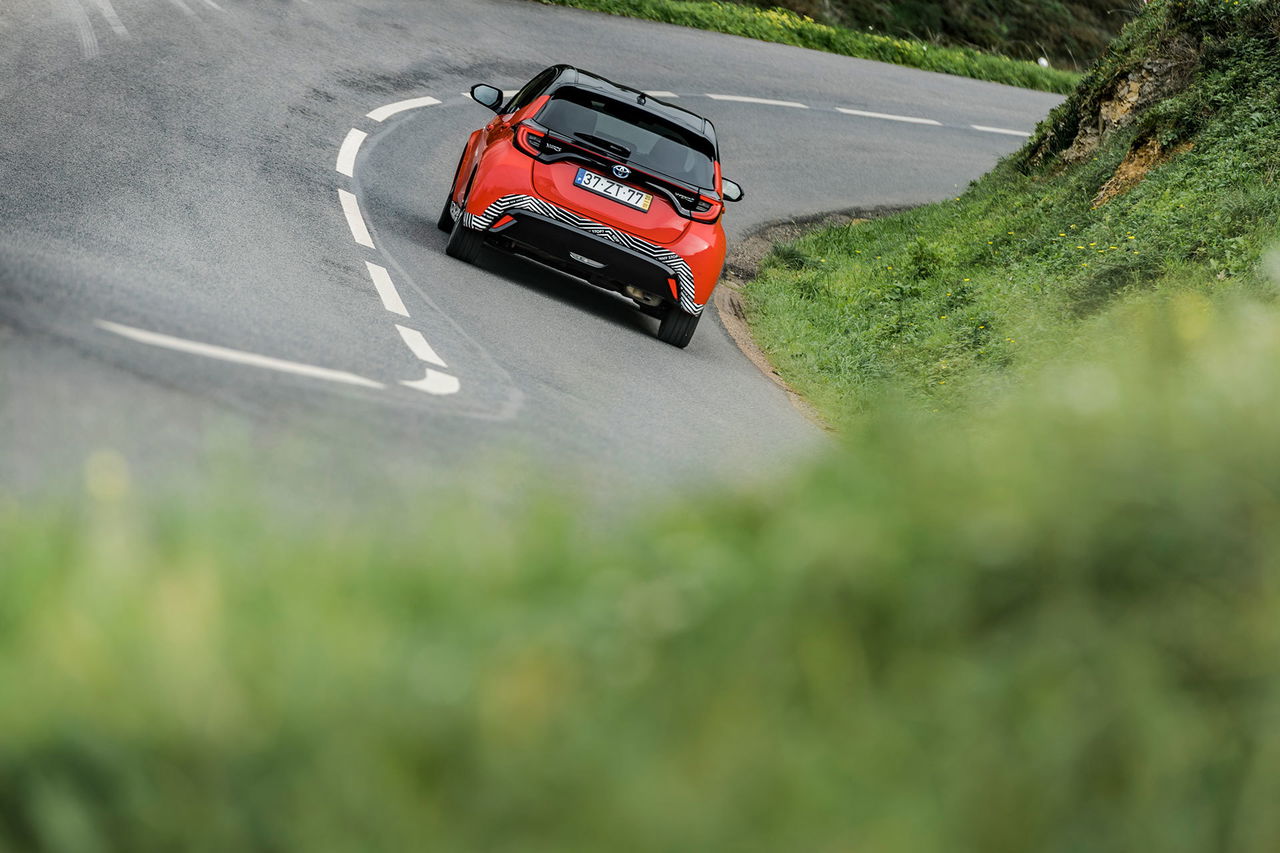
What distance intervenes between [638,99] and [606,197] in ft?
3.84

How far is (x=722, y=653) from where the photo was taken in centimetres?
247

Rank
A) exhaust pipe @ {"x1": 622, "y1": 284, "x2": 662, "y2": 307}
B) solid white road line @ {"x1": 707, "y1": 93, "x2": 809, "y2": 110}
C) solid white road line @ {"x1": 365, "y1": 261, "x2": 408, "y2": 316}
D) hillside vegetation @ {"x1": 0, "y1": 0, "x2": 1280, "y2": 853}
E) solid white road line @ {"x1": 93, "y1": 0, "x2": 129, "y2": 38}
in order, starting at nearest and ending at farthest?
1. hillside vegetation @ {"x1": 0, "y1": 0, "x2": 1280, "y2": 853}
2. solid white road line @ {"x1": 365, "y1": 261, "x2": 408, "y2": 316}
3. exhaust pipe @ {"x1": 622, "y1": 284, "x2": 662, "y2": 307}
4. solid white road line @ {"x1": 93, "y1": 0, "x2": 129, "y2": 38}
5. solid white road line @ {"x1": 707, "y1": 93, "x2": 809, "y2": 110}

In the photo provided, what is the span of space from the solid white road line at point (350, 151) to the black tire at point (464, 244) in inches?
98.7

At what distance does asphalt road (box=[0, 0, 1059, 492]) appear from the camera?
19.7ft

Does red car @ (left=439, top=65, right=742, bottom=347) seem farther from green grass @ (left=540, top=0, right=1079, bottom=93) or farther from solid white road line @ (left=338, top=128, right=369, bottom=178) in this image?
green grass @ (left=540, top=0, right=1079, bottom=93)

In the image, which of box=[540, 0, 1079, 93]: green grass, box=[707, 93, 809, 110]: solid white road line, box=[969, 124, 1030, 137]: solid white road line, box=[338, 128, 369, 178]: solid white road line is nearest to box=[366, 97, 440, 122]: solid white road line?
box=[338, 128, 369, 178]: solid white road line

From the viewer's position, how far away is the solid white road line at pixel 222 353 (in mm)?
6965

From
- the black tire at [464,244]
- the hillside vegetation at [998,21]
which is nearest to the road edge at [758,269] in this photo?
the black tire at [464,244]

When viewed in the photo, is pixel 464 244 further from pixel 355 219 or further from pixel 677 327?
pixel 677 327

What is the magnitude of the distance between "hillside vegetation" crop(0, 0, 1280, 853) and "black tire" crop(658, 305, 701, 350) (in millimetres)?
8481

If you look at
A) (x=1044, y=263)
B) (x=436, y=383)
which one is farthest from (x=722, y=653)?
(x=1044, y=263)

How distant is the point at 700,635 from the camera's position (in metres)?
2.51

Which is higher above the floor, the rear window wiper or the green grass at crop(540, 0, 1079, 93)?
the green grass at crop(540, 0, 1079, 93)

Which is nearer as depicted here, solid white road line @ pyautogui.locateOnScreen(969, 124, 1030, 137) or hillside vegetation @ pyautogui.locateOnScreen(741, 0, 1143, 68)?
solid white road line @ pyautogui.locateOnScreen(969, 124, 1030, 137)
